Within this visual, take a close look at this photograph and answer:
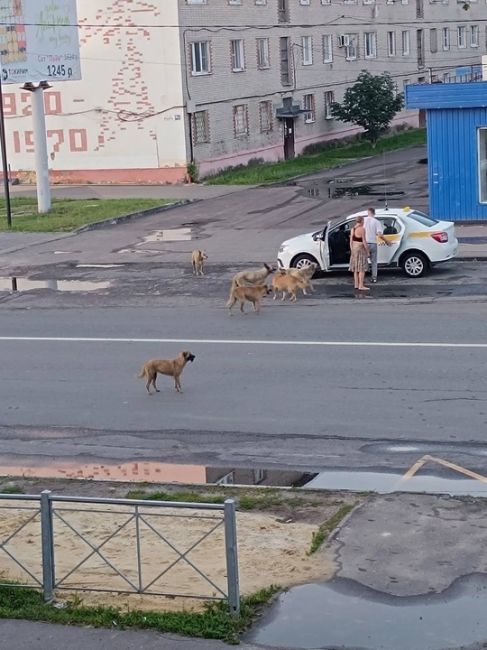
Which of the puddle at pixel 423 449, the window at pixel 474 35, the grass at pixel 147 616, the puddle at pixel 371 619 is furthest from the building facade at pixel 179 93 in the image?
the grass at pixel 147 616

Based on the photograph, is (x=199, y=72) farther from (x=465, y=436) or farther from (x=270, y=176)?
(x=465, y=436)

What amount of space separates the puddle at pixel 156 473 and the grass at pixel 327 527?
48.5 inches

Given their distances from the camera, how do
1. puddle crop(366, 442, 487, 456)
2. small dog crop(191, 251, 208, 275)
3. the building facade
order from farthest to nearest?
the building facade → small dog crop(191, 251, 208, 275) → puddle crop(366, 442, 487, 456)

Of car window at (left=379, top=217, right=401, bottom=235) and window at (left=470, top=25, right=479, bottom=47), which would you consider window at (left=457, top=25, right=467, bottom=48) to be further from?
car window at (left=379, top=217, right=401, bottom=235)

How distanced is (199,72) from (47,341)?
97.0 feet

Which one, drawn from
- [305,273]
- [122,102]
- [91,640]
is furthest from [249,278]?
[122,102]

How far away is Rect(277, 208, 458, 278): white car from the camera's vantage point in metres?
24.8

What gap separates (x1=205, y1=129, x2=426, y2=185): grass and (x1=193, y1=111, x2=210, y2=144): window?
5.01 feet

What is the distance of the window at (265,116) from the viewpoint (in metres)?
53.8

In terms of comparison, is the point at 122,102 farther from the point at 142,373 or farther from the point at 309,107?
the point at 142,373

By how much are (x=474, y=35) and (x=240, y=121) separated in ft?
98.7

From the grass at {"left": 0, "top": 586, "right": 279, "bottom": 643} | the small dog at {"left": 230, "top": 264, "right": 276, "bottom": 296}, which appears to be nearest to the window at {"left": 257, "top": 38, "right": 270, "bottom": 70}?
the small dog at {"left": 230, "top": 264, "right": 276, "bottom": 296}

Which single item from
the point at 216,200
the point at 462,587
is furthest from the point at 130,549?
the point at 216,200

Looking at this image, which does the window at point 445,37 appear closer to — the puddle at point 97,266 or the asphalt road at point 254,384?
the puddle at point 97,266
